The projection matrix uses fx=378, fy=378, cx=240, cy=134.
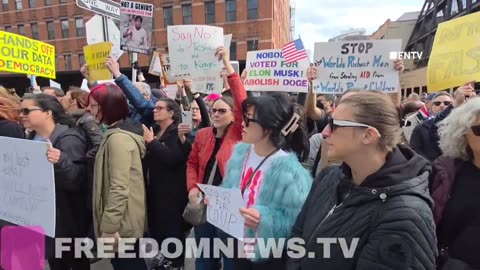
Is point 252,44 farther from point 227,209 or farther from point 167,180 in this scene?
point 227,209

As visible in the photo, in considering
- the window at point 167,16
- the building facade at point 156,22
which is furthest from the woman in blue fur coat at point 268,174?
the window at point 167,16

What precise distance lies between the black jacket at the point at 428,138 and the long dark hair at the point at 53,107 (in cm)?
304

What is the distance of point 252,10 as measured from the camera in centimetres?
3484

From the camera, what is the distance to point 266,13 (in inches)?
1356

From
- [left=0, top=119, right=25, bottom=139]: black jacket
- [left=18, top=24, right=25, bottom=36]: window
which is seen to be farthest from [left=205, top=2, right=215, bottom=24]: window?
[left=0, top=119, right=25, bottom=139]: black jacket

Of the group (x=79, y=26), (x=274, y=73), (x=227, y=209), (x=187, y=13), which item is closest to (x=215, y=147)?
(x=227, y=209)

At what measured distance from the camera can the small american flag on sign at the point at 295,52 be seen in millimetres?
5012

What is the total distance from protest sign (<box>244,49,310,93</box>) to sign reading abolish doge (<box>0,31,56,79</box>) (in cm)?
344

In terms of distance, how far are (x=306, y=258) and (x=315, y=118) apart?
252 centimetres

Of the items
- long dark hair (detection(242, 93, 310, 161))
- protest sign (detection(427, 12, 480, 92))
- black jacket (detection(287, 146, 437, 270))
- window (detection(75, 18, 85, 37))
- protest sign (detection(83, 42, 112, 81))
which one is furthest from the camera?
window (detection(75, 18, 85, 37))

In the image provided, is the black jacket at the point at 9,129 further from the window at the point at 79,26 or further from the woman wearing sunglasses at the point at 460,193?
the window at the point at 79,26

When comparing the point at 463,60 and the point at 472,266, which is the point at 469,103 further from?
the point at 463,60

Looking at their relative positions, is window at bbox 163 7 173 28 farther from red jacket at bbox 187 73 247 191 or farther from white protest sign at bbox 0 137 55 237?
white protest sign at bbox 0 137 55 237

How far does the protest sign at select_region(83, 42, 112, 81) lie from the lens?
5.67m
